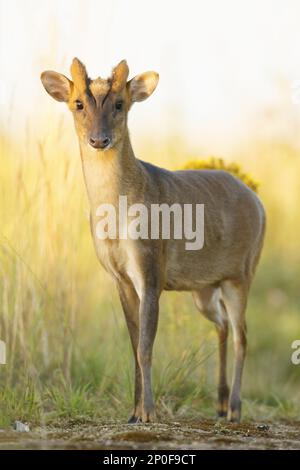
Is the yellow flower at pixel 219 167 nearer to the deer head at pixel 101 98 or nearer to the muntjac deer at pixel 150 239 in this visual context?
the muntjac deer at pixel 150 239

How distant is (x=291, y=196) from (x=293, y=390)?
16.6ft

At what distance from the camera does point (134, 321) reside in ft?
26.4

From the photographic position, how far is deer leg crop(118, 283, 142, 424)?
25.9 ft

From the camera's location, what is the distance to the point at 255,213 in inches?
354

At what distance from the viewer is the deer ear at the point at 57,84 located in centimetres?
802

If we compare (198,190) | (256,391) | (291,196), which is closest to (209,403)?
(256,391)

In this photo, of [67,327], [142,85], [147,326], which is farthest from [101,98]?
[67,327]

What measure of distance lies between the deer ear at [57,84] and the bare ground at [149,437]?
Result: 2279 millimetres

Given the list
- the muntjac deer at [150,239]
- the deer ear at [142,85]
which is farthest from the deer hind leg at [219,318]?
the deer ear at [142,85]

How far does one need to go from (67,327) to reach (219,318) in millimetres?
1197

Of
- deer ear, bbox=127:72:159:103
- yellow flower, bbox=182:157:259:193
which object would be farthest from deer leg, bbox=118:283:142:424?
yellow flower, bbox=182:157:259:193

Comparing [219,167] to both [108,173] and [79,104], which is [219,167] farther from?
[79,104]

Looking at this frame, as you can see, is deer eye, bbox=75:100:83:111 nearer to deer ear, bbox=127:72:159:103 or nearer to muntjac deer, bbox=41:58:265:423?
muntjac deer, bbox=41:58:265:423

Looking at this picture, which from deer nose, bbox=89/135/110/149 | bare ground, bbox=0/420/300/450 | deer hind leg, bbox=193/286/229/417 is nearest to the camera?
bare ground, bbox=0/420/300/450
